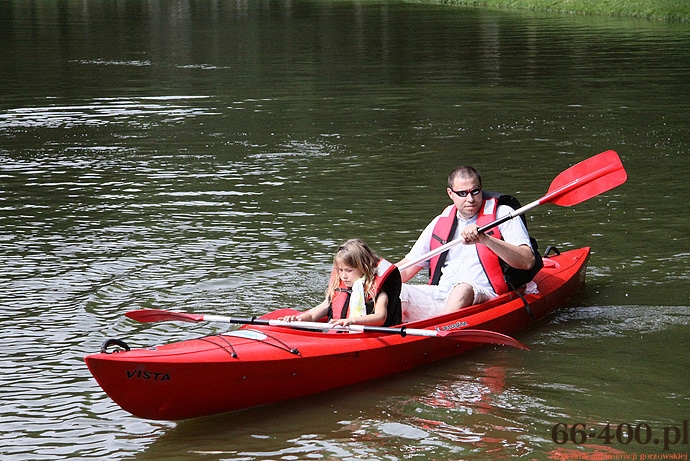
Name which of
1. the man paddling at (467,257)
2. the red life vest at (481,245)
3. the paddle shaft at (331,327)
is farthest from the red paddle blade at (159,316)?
the red life vest at (481,245)

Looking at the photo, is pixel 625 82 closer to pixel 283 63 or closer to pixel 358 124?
pixel 358 124

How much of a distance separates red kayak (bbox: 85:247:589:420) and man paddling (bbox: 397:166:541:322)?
17 centimetres

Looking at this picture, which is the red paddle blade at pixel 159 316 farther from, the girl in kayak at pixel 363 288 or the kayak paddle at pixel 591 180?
the kayak paddle at pixel 591 180

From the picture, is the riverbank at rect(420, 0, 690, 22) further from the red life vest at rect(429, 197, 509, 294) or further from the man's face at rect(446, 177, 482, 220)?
the man's face at rect(446, 177, 482, 220)

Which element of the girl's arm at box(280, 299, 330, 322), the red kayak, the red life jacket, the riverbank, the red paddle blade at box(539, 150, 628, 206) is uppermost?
the riverbank

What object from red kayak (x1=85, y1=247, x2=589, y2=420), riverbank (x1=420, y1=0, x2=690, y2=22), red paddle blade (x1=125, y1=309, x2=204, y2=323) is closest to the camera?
red kayak (x1=85, y1=247, x2=589, y2=420)

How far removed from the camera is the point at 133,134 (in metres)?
15.5

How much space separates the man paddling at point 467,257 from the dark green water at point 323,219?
0.42 m

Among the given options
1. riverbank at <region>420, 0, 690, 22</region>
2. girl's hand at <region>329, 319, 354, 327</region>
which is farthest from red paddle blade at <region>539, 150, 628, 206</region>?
riverbank at <region>420, 0, 690, 22</region>

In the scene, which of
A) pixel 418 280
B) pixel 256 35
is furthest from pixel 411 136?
pixel 256 35

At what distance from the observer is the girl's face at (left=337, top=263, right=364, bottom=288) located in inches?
247

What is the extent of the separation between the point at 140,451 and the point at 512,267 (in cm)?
293

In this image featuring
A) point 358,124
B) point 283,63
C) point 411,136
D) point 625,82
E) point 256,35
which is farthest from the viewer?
point 256,35

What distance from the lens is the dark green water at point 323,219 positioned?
5766mm
